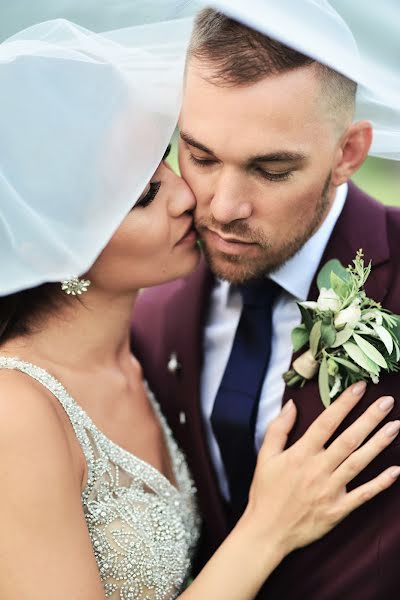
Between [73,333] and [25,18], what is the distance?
1039 millimetres

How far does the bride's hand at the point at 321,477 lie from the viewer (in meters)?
2.56

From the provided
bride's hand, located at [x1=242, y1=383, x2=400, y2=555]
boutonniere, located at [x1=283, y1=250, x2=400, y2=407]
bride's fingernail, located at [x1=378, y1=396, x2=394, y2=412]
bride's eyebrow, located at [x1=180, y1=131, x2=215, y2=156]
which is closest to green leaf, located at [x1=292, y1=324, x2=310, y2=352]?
boutonniere, located at [x1=283, y1=250, x2=400, y2=407]

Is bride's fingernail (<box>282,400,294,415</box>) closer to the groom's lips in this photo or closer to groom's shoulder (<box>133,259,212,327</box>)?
the groom's lips

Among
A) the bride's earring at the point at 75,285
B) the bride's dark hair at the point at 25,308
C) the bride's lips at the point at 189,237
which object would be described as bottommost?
the bride's dark hair at the point at 25,308

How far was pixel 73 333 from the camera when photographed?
9.46 feet

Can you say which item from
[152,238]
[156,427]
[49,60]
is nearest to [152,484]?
[156,427]

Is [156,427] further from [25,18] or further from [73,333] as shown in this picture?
[25,18]

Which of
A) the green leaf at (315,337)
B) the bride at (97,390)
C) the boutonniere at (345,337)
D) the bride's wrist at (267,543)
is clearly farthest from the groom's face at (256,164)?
the bride's wrist at (267,543)

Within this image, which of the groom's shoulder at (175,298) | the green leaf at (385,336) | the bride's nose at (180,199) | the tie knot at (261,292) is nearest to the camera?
the green leaf at (385,336)

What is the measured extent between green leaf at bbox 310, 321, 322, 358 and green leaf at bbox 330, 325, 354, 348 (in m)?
0.06

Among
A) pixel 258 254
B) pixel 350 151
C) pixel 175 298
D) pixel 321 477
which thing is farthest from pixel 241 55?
pixel 321 477

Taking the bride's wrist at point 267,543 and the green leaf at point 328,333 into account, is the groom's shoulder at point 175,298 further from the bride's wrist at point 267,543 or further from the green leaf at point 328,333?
the bride's wrist at point 267,543

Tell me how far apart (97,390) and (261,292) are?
69 centimetres

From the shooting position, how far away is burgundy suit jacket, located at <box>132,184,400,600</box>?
2.60 metres
